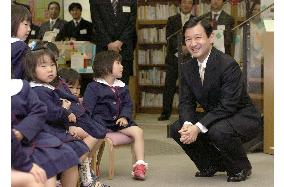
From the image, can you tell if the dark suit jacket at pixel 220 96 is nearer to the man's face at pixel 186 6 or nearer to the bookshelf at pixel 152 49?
the man's face at pixel 186 6

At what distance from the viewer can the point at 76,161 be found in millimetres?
2564

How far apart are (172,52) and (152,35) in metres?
1.28

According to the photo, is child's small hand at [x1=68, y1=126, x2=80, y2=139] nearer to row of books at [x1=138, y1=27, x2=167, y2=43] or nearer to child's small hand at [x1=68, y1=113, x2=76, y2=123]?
child's small hand at [x1=68, y1=113, x2=76, y2=123]

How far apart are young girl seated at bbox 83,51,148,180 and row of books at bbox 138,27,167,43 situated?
4.58m

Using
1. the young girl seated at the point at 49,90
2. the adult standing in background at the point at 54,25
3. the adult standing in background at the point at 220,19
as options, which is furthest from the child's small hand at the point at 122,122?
the adult standing in background at the point at 54,25

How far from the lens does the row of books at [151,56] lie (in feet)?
28.5

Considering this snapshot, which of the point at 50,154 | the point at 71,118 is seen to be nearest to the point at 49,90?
the point at 71,118

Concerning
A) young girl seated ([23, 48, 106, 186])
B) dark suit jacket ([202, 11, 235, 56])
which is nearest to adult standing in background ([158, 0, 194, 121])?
dark suit jacket ([202, 11, 235, 56])

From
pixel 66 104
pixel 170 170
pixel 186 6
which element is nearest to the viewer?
pixel 66 104

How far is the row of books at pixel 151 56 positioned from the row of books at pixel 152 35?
0.48 ft

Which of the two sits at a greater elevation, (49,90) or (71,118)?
(49,90)

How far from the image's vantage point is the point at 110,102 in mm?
4043

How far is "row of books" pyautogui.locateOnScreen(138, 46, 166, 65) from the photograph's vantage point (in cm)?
870

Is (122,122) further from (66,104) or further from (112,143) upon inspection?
A: (66,104)
